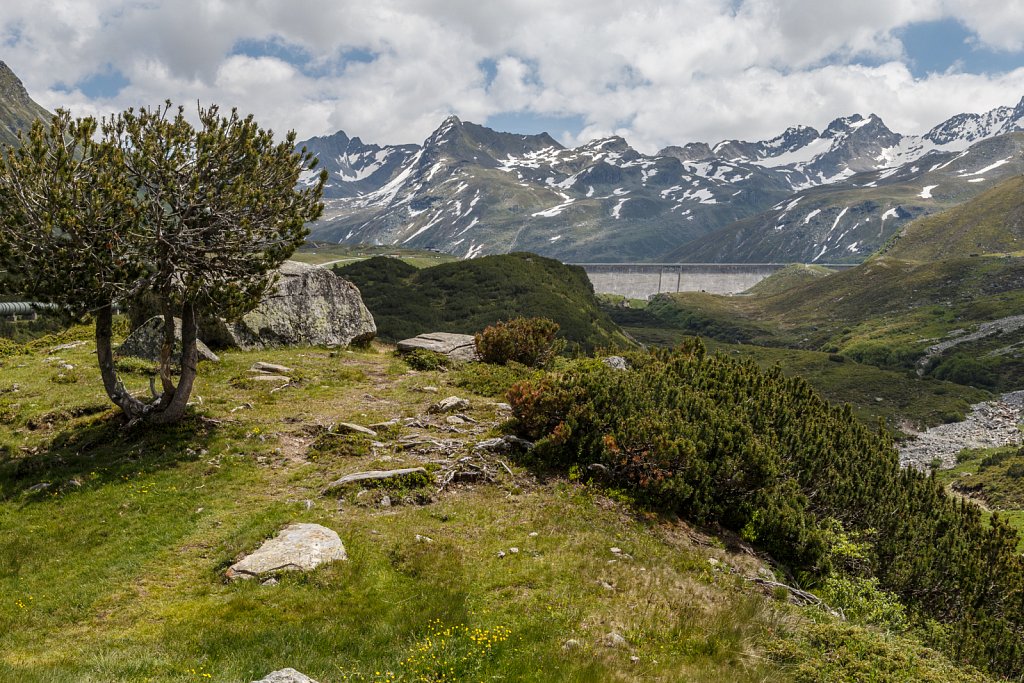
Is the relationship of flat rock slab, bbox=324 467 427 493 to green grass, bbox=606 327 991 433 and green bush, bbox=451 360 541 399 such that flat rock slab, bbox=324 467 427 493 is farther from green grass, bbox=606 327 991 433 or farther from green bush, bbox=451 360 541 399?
green grass, bbox=606 327 991 433

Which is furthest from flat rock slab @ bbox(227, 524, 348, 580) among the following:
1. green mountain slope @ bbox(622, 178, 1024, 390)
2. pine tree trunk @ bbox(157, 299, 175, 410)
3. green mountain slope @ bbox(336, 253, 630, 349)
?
green mountain slope @ bbox(622, 178, 1024, 390)

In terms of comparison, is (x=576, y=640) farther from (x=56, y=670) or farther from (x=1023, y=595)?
(x=1023, y=595)

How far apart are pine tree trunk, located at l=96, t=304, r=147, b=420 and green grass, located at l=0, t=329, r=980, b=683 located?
735 mm

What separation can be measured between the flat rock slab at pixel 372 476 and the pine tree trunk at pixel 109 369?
7145 mm

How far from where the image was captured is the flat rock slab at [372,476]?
1317cm

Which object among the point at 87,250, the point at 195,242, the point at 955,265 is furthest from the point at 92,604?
the point at 955,265

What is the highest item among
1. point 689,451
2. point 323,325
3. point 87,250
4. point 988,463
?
point 87,250

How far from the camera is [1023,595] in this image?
12.5m

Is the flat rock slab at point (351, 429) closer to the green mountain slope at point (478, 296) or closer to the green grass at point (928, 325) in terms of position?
the green mountain slope at point (478, 296)

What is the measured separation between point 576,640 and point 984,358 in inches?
6278

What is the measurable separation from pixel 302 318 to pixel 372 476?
19078mm

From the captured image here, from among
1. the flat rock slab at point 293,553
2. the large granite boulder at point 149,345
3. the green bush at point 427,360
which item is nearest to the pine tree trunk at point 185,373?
the flat rock slab at point 293,553

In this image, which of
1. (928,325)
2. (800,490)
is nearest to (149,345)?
(800,490)

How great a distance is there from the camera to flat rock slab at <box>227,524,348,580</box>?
9508mm
